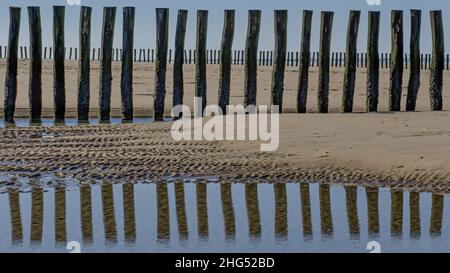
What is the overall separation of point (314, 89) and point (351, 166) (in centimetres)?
1306

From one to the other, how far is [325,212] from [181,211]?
1.07 metres

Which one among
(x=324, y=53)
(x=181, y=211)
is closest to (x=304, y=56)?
(x=324, y=53)

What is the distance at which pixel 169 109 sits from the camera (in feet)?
55.4

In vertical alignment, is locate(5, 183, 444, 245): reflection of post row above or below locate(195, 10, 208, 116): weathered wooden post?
below

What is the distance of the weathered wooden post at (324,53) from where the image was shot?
15.1 m

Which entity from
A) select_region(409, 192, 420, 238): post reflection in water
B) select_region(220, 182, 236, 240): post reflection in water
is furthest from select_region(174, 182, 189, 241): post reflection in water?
select_region(409, 192, 420, 238): post reflection in water

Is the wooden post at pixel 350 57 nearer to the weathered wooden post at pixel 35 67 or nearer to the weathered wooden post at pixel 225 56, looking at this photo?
the weathered wooden post at pixel 225 56

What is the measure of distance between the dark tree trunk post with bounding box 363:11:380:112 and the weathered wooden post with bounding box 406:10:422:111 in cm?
54

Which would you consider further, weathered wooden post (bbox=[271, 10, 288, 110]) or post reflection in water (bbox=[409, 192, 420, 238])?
weathered wooden post (bbox=[271, 10, 288, 110])

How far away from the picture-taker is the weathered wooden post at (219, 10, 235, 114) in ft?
49.0

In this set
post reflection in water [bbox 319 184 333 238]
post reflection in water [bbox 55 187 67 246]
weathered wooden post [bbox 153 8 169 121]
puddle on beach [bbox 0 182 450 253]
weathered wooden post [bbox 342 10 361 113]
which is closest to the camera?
puddle on beach [bbox 0 182 450 253]

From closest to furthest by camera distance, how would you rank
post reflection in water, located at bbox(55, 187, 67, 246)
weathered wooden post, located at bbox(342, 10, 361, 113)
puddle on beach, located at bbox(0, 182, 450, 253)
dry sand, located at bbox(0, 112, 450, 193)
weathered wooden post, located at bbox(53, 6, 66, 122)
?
puddle on beach, located at bbox(0, 182, 450, 253) → post reflection in water, located at bbox(55, 187, 67, 246) → dry sand, located at bbox(0, 112, 450, 193) → weathered wooden post, located at bbox(53, 6, 66, 122) → weathered wooden post, located at bbox(342, 10, 361, 113)

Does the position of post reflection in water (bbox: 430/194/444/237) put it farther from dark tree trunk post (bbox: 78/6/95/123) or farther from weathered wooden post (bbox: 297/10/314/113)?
dark tree trunk post (bbox: 78/6/95/123)

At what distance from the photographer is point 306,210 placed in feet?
25.7
